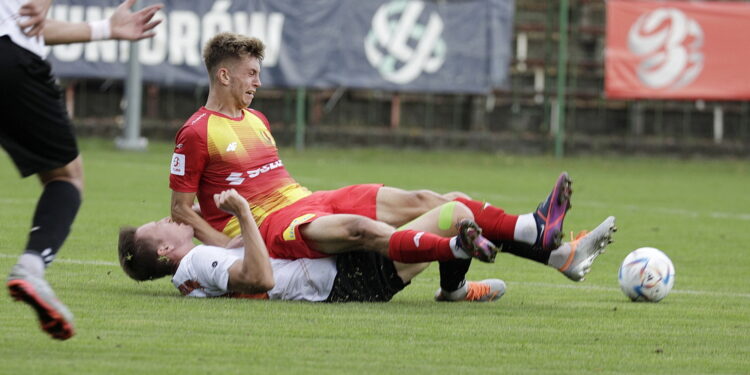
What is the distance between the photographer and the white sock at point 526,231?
6520 millimetres

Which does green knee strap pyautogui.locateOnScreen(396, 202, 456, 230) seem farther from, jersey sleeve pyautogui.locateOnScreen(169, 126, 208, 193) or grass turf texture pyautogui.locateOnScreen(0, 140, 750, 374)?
jersey sleeve pyautogui.locateOnScreen(169, 126, 208, 193)

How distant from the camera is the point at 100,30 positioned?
17.4ft

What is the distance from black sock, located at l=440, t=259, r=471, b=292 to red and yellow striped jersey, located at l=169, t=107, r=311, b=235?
85cm

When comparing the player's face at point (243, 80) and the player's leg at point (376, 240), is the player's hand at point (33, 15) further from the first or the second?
the player's face at point (243, 80)

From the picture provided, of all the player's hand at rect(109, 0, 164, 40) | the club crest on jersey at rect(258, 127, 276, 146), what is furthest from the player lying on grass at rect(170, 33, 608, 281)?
the player's hand at rect(109, 0, 164, 40)

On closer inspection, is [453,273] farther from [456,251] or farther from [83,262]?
[83,262]

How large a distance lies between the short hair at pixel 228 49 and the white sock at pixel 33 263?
2.61m

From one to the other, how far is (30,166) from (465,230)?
6.36 ft

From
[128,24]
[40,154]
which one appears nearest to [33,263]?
[40,154]

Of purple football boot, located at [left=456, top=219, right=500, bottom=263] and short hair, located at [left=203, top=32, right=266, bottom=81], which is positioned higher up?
short hair, located at [left=203, top=32, right=266, bottom=81]

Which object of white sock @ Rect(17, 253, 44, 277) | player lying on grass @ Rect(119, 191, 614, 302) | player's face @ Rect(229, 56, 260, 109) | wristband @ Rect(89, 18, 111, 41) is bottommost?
player lying on grass @ Rect(119, 191, 614, 302)

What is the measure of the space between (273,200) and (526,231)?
1.42 metres

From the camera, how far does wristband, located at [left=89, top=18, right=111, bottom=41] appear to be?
17.4ft

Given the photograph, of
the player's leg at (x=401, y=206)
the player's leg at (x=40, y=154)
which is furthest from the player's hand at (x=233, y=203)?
the player's leg at (x=40, y=154)
